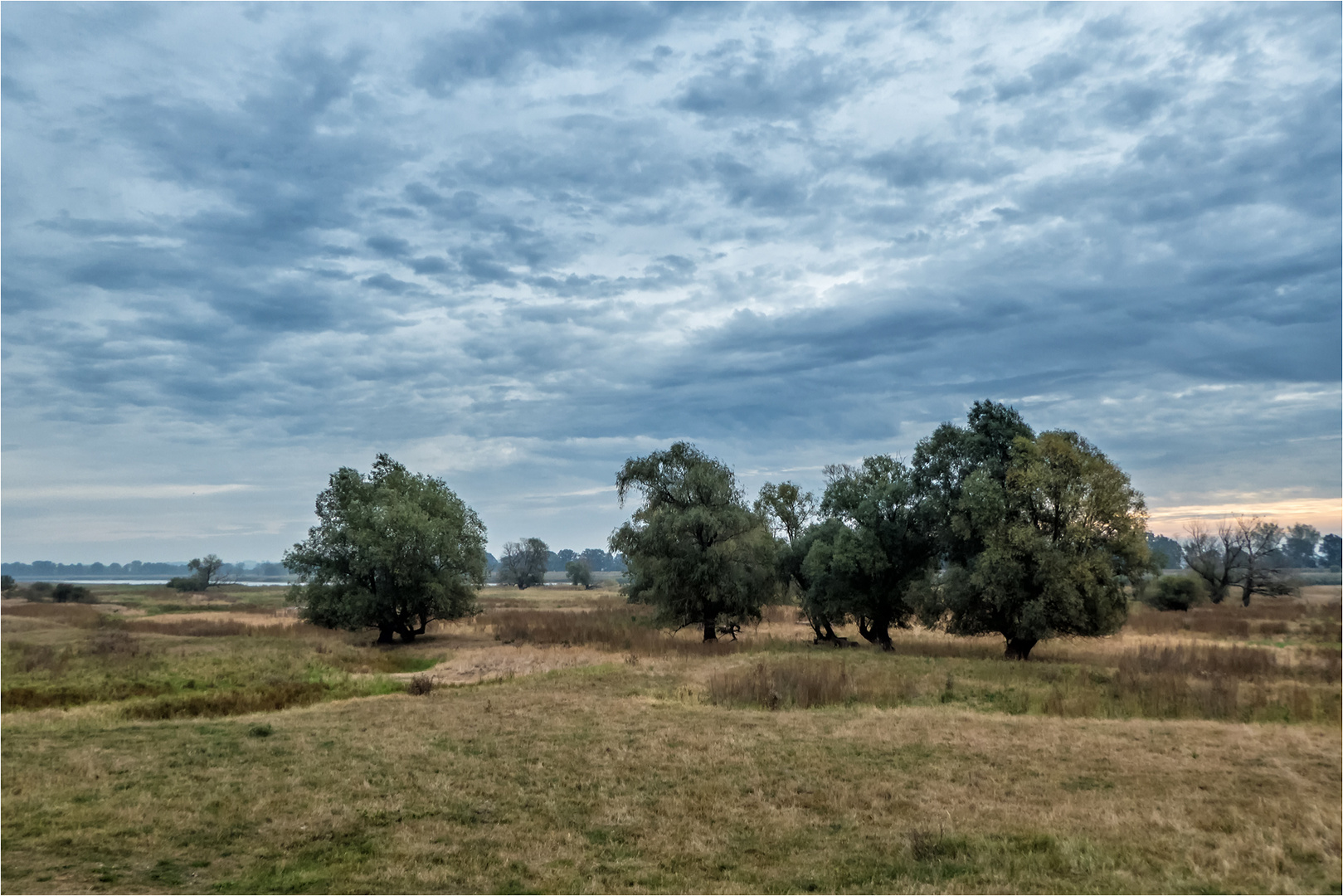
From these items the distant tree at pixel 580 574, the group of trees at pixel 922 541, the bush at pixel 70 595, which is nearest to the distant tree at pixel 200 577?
the bush at pixel 70 595

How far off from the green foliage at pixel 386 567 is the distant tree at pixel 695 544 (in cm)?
1258

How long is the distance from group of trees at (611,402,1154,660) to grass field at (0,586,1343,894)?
3.98 m

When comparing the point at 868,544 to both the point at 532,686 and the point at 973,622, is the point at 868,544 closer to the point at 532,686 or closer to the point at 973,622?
the point at 973,622

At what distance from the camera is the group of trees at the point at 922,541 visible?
31250 mm

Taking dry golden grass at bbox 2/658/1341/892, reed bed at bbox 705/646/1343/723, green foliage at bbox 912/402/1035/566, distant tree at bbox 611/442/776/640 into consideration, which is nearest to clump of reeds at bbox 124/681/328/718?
dry golden grass at bbox 2/658/1341/892

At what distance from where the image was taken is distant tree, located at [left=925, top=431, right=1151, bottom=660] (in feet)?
100

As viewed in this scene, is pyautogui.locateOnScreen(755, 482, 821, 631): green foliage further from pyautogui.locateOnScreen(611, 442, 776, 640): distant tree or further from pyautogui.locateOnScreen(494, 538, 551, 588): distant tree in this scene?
pyautogui.locateOnScreen(494, 538, 551, 588): distant tree

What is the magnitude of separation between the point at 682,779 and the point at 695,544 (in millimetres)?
26725

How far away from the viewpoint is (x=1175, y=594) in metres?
59.8

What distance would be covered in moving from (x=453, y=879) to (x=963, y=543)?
31259mm

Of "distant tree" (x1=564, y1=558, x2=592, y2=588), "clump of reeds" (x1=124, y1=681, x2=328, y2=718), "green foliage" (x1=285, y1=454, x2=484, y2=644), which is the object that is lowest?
"distant tree" (x1=564, y1=558, x2=592, y2=588)

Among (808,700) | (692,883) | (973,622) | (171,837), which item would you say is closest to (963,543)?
(973,622)

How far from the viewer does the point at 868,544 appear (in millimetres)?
37156

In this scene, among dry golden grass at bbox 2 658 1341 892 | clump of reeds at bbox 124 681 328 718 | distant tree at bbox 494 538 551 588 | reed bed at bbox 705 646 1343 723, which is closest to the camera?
dry golden grass at bbox 2 658 1341 892
